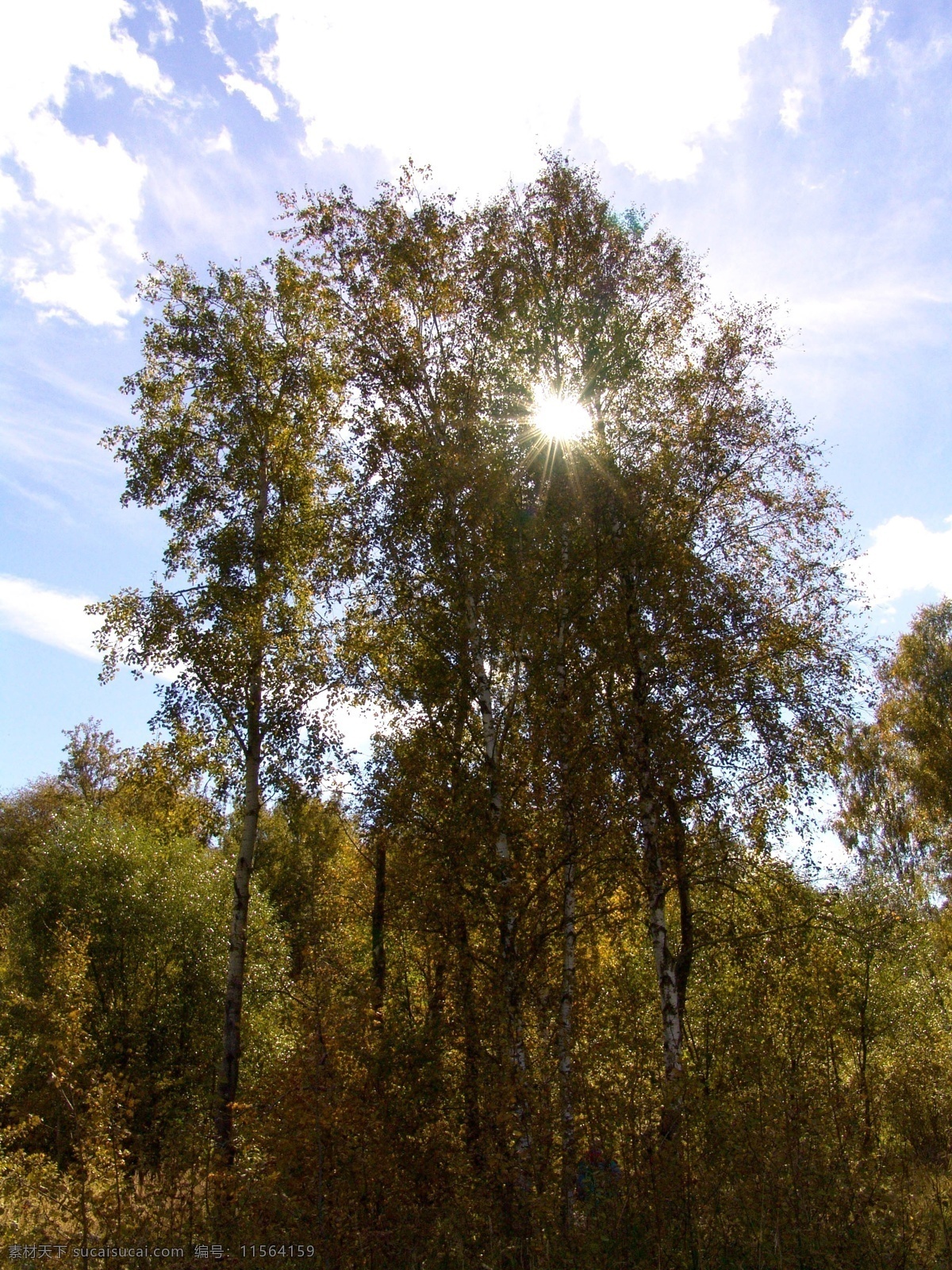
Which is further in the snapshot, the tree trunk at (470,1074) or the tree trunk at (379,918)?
the tree trunk at (379,918)

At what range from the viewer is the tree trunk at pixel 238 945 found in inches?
442

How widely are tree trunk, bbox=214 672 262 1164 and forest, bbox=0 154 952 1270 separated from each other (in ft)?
0.21

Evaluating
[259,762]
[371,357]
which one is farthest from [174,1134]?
[371,357]

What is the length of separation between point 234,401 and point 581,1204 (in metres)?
14.4

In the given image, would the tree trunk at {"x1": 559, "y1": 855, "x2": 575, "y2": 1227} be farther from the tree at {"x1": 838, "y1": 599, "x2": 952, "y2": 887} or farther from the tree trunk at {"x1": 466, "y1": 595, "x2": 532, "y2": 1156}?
the tree at {"x1": 838, "y1": 599, "x2": 952, "y2": 887}

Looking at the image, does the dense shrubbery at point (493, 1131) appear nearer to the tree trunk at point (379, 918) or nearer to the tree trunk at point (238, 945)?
the tree trunk at point (379, 918)

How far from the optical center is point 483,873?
10.6 meters

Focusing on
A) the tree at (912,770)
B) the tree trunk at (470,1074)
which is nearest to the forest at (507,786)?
the tree trunk at (470,1074)

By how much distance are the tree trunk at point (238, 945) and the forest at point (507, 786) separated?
6 centimetres

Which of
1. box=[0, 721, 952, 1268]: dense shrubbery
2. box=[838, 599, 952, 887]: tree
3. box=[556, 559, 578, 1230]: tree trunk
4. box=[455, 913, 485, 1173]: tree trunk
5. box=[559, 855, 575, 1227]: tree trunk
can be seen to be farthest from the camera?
box=[838, 599, 952, 887]: tree

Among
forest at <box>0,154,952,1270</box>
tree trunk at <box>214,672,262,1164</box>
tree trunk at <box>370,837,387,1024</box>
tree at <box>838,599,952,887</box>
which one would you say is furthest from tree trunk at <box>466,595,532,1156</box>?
tree at <box>838,599,952,887</box>

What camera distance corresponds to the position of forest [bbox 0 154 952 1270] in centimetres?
816

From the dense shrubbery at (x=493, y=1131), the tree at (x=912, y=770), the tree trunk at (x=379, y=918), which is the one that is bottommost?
the dense shrubbery at (x=493, y=1131)

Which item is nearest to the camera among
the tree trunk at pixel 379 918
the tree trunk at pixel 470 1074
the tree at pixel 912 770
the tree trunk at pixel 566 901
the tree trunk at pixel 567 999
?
the tree trunk at pixel 470 1074
